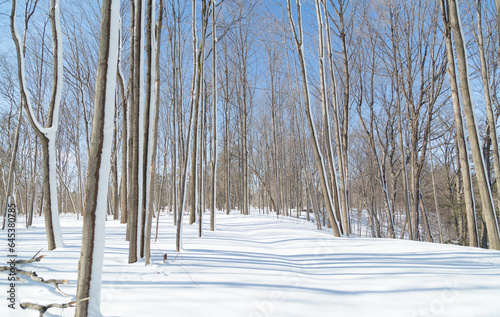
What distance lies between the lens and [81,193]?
1280 cm

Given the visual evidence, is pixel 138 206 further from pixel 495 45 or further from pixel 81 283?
pixel 495 45

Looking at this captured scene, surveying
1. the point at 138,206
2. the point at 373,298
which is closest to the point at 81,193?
the point at 138,206

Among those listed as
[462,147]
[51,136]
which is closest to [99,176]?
[51,136]

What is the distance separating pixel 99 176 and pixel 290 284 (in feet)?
5.47

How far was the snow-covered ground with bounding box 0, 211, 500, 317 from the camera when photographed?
164cm

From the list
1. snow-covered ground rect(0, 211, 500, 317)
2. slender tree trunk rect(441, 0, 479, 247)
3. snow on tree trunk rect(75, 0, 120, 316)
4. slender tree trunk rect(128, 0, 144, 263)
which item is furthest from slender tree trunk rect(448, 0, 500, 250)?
snow on tree trunk rect(75, 0, 120, 316)

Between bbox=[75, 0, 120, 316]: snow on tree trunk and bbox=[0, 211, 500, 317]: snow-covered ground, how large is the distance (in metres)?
0.24

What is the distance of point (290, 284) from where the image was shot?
2152 millimetres

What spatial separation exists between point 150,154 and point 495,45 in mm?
10266

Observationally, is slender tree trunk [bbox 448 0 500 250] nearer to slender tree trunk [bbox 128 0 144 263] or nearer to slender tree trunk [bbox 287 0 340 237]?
Answer: slender tree trunk [bbox 287 0 340 237]

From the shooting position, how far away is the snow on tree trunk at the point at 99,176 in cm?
135

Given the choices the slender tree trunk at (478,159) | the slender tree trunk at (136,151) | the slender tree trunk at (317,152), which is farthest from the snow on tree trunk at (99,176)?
the slender tree trunk at (478,159)

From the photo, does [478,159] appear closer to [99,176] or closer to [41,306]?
[99,176]

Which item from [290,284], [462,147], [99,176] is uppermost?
[462,147]
